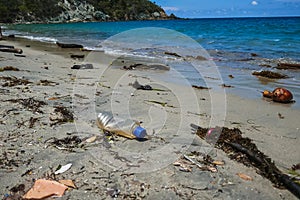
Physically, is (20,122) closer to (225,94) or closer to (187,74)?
(225,94)

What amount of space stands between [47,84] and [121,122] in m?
2.88

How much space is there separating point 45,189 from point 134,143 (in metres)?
1.11

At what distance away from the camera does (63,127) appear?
3.26 metres

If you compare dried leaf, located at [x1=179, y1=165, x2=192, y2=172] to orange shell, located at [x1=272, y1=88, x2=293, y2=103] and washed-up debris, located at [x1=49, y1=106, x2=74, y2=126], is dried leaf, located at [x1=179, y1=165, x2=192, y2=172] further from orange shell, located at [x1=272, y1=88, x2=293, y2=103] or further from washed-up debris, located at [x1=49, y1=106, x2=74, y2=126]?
orange shell, located at [x1=272, y1=88, x2=293, y2=103]

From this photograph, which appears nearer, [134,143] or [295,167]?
[295,167]

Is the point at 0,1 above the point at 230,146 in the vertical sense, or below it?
above

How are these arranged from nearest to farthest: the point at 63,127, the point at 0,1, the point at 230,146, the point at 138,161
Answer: the point at 138,161 → the point at 230,146 → the point at 63,127 → the point at 0,1

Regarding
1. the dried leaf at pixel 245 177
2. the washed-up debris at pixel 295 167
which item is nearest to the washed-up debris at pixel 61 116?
the dried leaf at pixel 245 177

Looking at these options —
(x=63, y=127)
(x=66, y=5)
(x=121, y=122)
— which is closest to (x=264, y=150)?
(x=121, y=122)

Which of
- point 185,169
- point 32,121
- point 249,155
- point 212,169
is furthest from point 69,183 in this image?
point 249,155

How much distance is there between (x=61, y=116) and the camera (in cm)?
359

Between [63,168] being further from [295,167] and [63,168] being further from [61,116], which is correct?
[295,167]

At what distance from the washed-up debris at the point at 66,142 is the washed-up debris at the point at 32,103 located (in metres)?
0.99

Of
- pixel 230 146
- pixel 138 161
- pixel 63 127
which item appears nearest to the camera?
pixel 138 161
